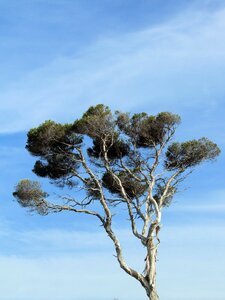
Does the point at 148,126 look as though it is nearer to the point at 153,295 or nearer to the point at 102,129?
the point at 102,129

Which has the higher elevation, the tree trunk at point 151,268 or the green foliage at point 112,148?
the green foliage at point 112,148

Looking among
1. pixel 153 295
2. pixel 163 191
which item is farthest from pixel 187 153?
pixel 153 295

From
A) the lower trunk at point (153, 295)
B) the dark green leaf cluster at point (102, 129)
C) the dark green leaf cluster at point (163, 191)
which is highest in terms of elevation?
the dark green leaf cluster at point (102, 129)

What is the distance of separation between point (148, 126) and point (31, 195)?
17.9 ft

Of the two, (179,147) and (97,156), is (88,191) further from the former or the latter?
(179,147)

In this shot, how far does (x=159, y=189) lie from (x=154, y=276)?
14.3ft

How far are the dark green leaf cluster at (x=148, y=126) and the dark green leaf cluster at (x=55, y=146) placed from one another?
196 centimetres

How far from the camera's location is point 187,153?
22.8 metres

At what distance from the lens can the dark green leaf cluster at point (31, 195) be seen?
73.3ft

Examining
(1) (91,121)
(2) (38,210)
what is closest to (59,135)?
(1) (91,121)

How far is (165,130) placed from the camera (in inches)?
881

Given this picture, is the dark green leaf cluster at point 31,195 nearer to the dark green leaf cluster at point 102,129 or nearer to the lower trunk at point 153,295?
the dark green leaf cluster at point 102,129

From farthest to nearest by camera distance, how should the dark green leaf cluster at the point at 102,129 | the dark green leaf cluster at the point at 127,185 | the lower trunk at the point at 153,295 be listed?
1. the dark green leaf cluster at the point at 127,185
2. the dark green leaf cluster at the point at 102,129
3. the lower trunk at the point at 153,295

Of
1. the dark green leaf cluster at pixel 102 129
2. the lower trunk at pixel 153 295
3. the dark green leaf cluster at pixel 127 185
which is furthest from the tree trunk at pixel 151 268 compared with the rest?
the dark green leaf cluster at pixel 102 129
